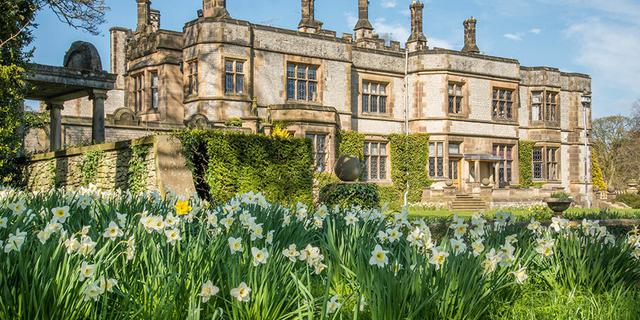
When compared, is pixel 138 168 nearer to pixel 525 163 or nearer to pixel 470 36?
pixel 525 163

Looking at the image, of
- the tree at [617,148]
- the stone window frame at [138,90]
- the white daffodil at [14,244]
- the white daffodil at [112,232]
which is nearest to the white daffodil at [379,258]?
the white daffodil at [112,232]

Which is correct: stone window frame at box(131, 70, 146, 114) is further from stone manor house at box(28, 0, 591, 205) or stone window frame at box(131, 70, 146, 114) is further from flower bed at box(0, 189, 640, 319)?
flower bed at box(0, 189, 640, 319)

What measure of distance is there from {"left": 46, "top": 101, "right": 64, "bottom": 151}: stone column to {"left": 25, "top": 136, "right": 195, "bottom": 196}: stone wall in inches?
63.8

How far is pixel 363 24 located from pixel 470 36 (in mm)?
6310

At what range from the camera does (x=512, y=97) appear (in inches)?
1284

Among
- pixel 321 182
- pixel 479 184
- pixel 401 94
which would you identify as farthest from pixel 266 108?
pixel 479 184

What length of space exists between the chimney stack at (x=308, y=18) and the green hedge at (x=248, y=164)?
16578 mm

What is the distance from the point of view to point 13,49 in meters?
14.6

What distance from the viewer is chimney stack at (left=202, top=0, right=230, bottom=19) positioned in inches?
975

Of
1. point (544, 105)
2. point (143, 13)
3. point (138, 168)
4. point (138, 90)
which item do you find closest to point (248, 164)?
point (138, 168)

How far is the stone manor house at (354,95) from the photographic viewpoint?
957 inches

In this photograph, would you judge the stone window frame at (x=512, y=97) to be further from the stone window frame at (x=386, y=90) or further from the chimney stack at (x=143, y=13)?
the chimney stack at (x=143, y=13)

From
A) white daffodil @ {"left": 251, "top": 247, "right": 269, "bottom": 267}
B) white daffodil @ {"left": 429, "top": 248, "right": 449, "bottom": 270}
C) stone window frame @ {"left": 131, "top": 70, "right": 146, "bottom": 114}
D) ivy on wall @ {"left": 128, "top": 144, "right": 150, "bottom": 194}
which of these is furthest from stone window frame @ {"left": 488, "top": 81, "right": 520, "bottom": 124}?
white daffodil @ {"left": 251, "top": 247, "right": 269, "bottom": 267}

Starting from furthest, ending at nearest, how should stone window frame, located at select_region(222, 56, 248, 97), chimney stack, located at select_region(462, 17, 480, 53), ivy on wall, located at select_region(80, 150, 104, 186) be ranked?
chimney stack, located at select_region(462, 17, 480, 53) → stone window frame, located at select_region(222, 56, 248, 97) → ivy on wall, located at select_region(80, 150, 104, 186)
